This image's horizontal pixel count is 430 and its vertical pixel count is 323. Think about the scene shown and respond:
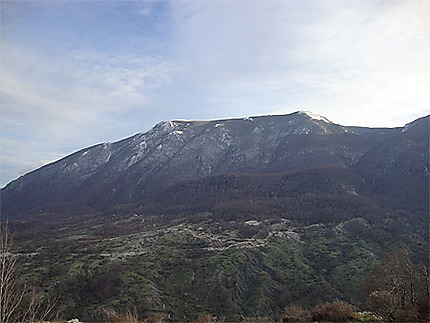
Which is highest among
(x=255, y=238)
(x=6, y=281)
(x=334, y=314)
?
(x=6, y=281)

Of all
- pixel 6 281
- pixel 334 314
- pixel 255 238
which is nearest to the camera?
pixel 6 281

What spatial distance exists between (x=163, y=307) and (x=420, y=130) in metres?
145

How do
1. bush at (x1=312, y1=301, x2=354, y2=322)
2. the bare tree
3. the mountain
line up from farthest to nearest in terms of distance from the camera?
the mountain
bush at (x1=312, y1=301, x2=354, y2=322)
the bare tree

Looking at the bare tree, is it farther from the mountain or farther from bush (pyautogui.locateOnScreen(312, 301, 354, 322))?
the mountain

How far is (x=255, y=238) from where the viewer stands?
83.8m

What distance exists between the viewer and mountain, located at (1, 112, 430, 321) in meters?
52.8

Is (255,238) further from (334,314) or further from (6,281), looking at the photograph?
(6,281)

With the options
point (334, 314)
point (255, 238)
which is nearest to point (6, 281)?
point (334, 314)

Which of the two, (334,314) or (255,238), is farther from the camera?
(255,238)

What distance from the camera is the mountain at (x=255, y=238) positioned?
5278 centimetres

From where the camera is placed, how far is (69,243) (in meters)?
85.5

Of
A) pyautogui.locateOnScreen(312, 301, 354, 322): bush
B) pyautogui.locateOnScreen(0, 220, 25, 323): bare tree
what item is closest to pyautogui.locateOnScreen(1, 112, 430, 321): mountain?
pyautogui.locateOnScreen(312, 301, 354, 322): bush

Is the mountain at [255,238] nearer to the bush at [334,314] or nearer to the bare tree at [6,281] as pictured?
the bush at [334,314]

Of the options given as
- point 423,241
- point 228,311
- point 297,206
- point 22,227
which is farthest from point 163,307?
point 22,227
